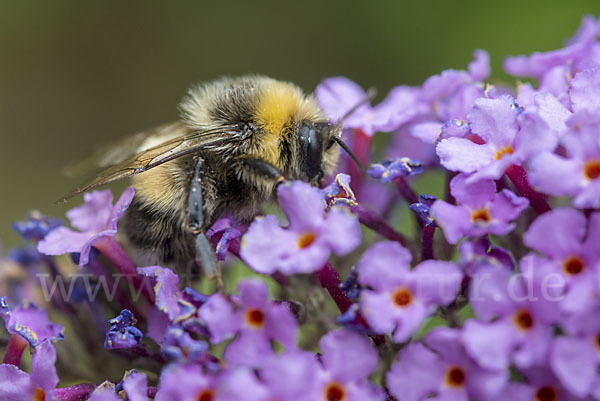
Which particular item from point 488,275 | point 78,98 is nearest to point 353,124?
point 488,275

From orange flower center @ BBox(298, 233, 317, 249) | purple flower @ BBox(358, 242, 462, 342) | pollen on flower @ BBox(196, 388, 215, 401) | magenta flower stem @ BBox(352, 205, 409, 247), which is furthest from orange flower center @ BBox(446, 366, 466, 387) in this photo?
magenta flower stem @ BBox(352, 205, 409, 247)

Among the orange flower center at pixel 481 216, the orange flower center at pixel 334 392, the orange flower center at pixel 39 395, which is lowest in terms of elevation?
the orange flower center at pixel 334 392

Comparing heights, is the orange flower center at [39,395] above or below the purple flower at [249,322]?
below

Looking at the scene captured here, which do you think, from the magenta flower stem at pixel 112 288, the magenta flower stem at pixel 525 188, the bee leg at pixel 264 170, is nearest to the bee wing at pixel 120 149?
the magenta flower stem at pixel 112 288

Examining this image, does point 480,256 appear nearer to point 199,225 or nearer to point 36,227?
point 199,225

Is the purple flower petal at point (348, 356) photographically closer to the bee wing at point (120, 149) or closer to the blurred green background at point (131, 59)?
the bee wing at point (120, 149)

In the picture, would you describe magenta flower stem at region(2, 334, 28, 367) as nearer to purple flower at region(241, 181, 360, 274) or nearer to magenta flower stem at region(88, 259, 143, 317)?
magenta flower stem at region(88, 259, 143, 317)
